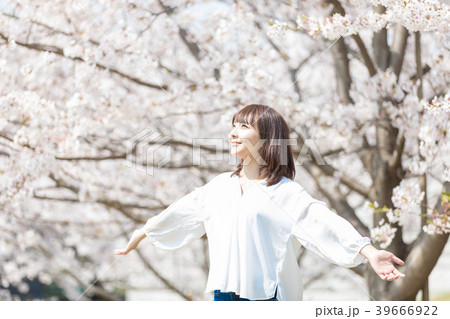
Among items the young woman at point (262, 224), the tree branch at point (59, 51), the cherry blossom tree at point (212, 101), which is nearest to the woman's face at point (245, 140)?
the young woman at point (262, 224)

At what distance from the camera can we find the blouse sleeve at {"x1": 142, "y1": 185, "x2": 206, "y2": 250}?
1.66 m

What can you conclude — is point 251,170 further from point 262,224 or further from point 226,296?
point 226,296

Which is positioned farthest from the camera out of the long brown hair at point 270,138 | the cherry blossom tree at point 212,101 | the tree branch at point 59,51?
the tree branch at point 59,51

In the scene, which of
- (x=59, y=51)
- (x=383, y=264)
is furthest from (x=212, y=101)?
(x=383, y=264)

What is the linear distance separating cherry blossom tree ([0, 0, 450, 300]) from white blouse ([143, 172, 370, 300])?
1055mm

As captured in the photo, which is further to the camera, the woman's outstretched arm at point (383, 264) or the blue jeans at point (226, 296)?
the blue jeans at point (226, 296)

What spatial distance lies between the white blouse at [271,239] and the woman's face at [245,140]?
3.8 inches

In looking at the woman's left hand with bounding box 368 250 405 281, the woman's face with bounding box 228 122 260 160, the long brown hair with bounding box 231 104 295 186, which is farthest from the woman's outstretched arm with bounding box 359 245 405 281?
→ the woman's face with bounding box 228 122 260 160

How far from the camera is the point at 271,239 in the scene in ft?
4.99

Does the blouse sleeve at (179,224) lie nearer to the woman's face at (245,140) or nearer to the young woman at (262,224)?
the young woman at (262,224)

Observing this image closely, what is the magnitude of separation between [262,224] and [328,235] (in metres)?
0.18

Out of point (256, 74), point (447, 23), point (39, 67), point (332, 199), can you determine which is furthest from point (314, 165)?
point (39, 67)

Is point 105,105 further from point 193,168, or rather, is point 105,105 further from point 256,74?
point 256,74

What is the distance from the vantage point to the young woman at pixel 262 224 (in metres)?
1.49
